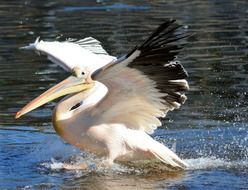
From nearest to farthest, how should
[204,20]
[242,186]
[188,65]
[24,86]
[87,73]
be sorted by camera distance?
1. [242,186]
2. [87,73]
3. [24,86]
4. [188,65]
5. [204,20]

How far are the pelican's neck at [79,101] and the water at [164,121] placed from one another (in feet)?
1.64

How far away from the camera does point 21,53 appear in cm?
1505

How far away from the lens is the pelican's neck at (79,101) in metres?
7.93

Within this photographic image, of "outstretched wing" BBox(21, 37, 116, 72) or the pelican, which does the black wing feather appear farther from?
"outstretched wing" BBox(21, 37, 116, 72)

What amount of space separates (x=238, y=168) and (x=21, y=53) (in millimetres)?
8040

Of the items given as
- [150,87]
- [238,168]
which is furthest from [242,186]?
[150,87]

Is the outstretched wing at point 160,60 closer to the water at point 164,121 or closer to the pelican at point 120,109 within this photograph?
the pelican at point 120,109

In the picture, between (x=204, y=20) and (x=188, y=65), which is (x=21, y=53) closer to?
(x=188, y=65)

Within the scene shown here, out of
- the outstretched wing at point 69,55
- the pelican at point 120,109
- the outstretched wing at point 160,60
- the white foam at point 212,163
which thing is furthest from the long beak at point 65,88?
the white foam at point 212,163

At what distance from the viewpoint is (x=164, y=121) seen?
971 cm

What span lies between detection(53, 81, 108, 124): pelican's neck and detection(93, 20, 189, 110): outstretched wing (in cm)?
71

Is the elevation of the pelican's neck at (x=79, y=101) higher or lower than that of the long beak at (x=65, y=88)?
lower

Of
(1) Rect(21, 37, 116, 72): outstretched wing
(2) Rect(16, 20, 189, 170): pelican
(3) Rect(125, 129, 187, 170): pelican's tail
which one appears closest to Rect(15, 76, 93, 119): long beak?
(2) Rect(16, 20, 189, 170): pelican

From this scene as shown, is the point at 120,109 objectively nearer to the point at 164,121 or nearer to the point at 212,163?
the point at 212,163
